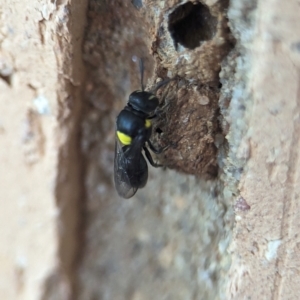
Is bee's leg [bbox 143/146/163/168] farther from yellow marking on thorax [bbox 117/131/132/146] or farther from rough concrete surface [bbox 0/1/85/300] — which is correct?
rough concrete surface [bbox 0/1/85/300]

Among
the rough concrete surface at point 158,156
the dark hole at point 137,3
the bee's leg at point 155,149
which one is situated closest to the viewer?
the rough concrete surface at point 158,156

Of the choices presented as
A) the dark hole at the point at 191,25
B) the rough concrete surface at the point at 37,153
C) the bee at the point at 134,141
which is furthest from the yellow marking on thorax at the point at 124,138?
the dark hole at the point at 191,25

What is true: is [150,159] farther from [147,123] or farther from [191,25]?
[191,25]

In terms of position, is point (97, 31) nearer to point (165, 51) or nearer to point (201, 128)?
point (165, 51)

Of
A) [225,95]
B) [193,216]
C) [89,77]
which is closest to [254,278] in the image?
[193,216]

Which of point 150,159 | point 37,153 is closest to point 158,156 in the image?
point 150,159

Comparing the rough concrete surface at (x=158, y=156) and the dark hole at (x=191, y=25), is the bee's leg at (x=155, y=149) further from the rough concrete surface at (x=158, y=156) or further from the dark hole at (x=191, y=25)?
the dark hole at (x=191, y=25)

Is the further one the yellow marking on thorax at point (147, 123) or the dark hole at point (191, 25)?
the yellow marking on thorax at point (147, 123)
